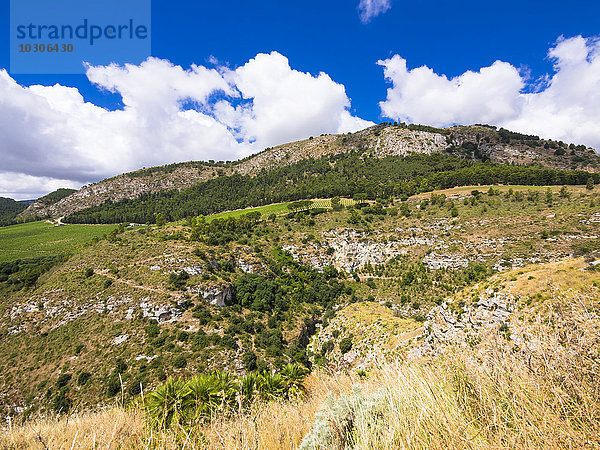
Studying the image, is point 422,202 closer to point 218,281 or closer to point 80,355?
point 218,281

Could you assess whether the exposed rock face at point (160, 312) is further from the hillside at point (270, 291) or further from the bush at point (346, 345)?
the bush at point (346, 345)

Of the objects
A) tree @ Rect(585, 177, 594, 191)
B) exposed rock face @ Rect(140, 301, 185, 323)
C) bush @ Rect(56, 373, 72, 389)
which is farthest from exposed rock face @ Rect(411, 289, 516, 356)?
tree @ Rect(585, 177, 594, 191)

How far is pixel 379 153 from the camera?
145125 millimetres

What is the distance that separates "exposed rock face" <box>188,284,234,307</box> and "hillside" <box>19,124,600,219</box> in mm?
131749

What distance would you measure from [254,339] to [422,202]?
67.9 m

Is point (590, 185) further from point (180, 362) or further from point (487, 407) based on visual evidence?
point (180, 362)

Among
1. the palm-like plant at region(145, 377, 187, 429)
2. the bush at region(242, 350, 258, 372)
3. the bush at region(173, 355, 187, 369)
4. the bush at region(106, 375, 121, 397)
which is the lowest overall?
the bush at region(242, 350, 258, 372)

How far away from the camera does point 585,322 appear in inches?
122

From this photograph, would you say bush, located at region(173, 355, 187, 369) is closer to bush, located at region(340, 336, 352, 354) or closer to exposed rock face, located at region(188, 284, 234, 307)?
exposed rock face, located at region(188, 284, 234, 307)

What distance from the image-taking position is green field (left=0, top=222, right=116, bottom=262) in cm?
7431

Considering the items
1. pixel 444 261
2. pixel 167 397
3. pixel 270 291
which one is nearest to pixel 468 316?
pixel 167 397

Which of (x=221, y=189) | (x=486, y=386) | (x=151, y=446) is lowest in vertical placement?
(x=151, y=446)

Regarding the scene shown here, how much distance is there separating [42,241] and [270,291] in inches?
3949

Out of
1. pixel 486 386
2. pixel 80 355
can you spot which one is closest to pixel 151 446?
pixel 486 386
